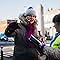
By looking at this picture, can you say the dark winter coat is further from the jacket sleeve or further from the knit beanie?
the jacket sleeve

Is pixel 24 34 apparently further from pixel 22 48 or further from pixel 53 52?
pixel 53 52

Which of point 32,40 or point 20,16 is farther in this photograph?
point 20,16

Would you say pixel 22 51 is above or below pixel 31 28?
below

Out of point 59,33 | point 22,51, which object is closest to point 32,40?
point 59,33

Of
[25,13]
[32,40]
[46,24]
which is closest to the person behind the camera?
[32,40]

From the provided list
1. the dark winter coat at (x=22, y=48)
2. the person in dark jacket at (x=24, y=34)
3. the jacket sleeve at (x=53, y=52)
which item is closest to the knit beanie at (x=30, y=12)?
the person in dark jacket at (x=24, y=34)

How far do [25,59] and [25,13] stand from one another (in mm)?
712

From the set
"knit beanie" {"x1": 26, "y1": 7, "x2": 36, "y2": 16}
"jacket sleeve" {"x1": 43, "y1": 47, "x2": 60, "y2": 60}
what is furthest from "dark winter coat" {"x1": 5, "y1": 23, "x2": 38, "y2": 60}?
"jacket sleeve" {"x1": 43, "y1": 47, "x2": 60, "y2": 60}

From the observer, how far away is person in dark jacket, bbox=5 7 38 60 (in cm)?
450

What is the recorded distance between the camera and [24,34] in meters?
4.59

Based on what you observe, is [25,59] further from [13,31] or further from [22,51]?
[13,31]

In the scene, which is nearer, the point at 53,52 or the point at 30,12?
the point at 53,52

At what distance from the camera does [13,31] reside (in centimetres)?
484

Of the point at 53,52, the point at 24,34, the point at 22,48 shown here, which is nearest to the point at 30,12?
the point at 24,34
